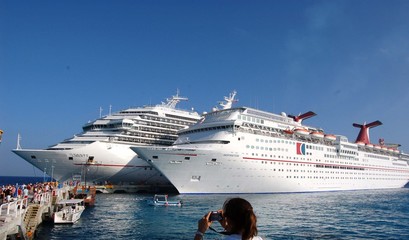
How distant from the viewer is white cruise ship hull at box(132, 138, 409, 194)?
39375 millimetres

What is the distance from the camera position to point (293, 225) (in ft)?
78.6

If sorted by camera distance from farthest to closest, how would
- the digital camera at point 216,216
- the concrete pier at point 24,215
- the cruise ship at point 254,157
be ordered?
1. the cruise ship at point 254,157
2. the concrete pier at point 24,215
3. the digital camera at point 216,216

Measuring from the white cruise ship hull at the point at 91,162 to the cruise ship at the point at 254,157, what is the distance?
24.4 ft

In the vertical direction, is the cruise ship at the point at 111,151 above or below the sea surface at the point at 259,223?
above

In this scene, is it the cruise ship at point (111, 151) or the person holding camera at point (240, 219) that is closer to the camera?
the person holding camera at point (240, 219)

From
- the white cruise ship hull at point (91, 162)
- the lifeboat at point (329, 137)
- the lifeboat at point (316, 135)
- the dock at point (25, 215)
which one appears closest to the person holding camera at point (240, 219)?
the dock at point (25, 215)

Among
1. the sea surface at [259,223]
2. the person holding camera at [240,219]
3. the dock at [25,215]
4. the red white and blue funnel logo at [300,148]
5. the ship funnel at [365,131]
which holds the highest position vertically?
the ship funnel at [365,131]

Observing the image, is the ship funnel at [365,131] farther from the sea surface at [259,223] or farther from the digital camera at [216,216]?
the digital camera at [216,216]

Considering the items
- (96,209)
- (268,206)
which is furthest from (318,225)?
(96,209)

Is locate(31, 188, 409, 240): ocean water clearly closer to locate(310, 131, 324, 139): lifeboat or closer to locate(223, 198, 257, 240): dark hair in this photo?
locate(223, 198, 257, 240): dark hair

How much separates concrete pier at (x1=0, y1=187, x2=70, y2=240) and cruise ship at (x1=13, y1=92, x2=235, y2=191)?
17677mm

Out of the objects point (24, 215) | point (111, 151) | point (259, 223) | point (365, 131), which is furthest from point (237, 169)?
point (365, 131)

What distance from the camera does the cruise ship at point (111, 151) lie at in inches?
1826

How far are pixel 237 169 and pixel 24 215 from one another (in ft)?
86.1
